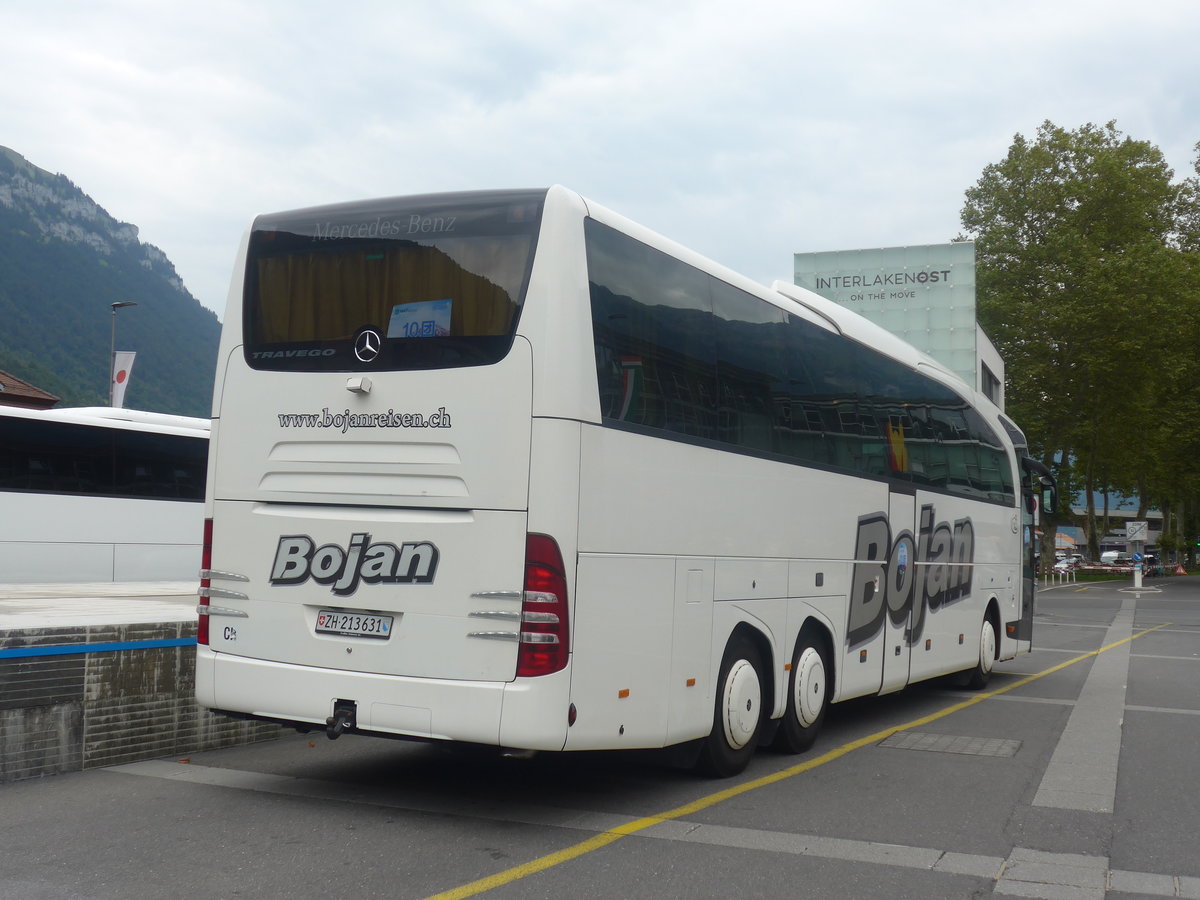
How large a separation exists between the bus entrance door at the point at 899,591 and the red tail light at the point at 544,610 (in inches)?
214

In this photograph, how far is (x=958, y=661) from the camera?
13469 millimetres

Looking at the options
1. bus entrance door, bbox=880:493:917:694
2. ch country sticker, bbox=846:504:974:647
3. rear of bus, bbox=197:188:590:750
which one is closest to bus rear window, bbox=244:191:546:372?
rear of bus, bbox=197:188:590:750

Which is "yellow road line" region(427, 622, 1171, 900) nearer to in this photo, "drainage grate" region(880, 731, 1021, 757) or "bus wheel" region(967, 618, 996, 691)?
"drainage grate" region(880, 731, 1021, 757)

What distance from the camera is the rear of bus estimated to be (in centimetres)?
639

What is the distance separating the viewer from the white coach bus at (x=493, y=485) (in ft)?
21.1

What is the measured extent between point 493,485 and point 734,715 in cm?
261

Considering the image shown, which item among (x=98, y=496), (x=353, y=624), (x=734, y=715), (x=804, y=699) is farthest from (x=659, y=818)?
(x=98, y=496)

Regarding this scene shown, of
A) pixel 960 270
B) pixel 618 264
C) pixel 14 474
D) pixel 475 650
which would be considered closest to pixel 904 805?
pixel 475 650

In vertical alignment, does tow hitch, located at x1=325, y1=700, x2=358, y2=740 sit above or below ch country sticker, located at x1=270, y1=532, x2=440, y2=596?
below

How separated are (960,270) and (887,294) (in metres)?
2.10

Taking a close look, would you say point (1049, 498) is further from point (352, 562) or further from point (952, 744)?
point (352, 562)

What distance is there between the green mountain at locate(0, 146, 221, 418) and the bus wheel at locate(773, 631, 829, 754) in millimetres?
80380

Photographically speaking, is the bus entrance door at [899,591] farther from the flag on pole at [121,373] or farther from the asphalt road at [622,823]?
the flag on pole at [121,373]

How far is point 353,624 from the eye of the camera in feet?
22.4
